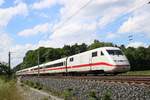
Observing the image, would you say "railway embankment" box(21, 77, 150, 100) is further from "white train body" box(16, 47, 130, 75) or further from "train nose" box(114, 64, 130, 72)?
"train nose" box(114, 64, 130, 72)

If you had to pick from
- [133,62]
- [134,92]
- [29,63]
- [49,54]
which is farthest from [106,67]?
[29,63]

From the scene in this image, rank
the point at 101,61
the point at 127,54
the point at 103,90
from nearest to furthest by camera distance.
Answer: the point at 103,90
the point at 101,61
the point at 127,54

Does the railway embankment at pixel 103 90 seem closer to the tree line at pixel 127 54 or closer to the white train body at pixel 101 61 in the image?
the white train body at pixel 101 61

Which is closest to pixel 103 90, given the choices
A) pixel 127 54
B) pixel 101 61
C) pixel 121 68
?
pixel 121 68

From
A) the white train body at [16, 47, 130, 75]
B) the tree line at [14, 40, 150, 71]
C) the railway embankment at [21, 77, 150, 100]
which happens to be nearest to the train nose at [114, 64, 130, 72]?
the white train body at [16, 47, 130, 75]

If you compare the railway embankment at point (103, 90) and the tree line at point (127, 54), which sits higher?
the tree line at point (127, 54)

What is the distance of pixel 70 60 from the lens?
4497 cm

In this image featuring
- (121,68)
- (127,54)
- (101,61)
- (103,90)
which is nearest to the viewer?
(103,90)

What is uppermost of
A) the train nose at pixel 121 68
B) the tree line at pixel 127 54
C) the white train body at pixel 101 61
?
the tree line at pixel 127 54

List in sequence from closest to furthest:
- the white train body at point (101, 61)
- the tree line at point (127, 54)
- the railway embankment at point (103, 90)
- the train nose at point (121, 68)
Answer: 1. the railway embankment at point (103, 90)
2. the train nose at point (121, 68)
3. the white train body at point (101, 61)
4. the tree line at point (127, 54)

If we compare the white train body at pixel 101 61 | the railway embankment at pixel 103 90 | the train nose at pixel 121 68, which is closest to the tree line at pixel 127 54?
the white train body at pixel 101 61

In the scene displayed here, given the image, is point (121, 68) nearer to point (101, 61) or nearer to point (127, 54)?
point (101, 61)

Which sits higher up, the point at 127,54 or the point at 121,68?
the point at 127,54

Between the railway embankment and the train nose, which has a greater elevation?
the train nose
